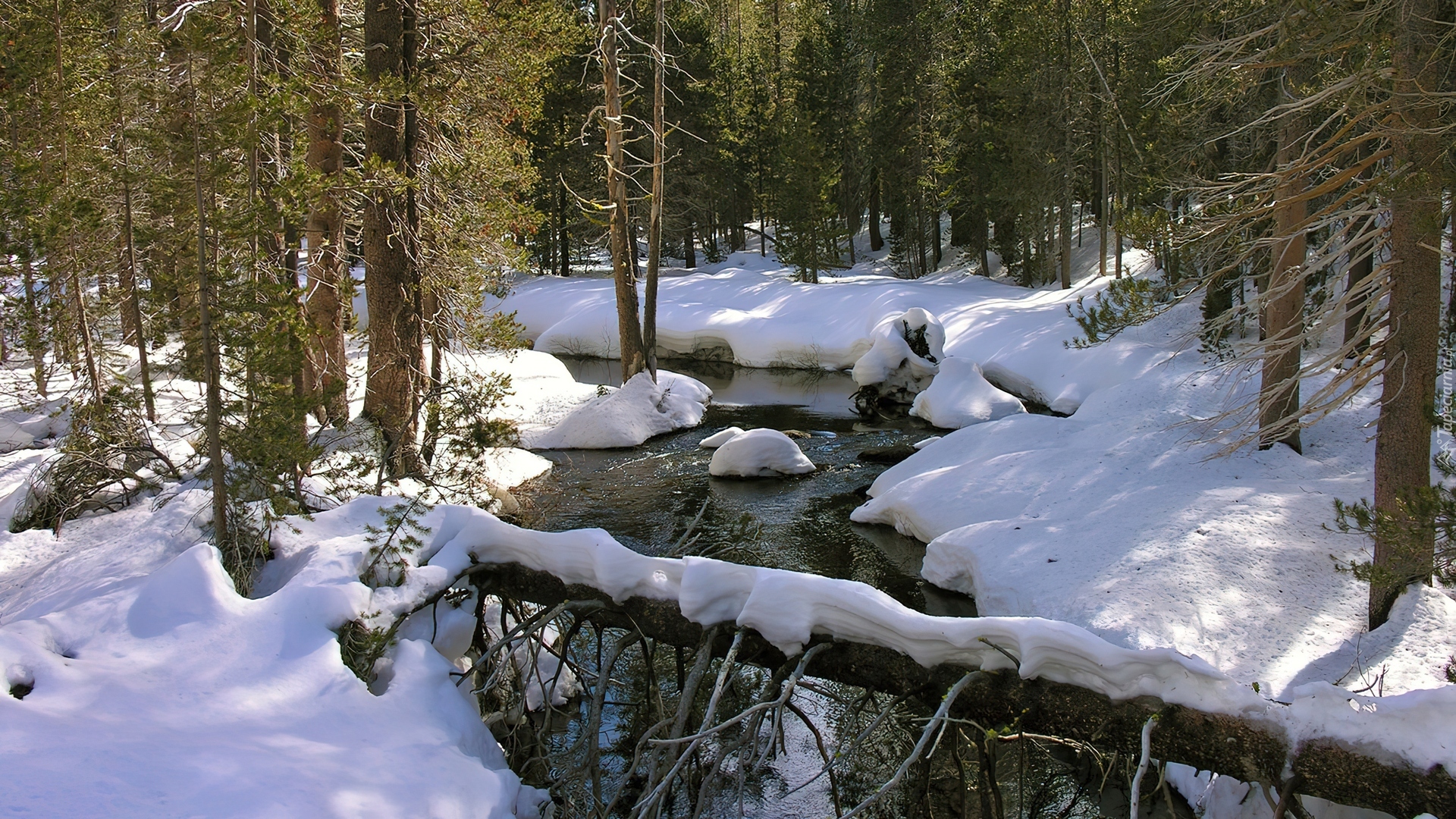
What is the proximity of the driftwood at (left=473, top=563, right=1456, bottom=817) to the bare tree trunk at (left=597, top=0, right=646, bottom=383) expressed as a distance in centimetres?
1181

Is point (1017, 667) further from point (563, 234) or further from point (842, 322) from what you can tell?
point (563, 234)

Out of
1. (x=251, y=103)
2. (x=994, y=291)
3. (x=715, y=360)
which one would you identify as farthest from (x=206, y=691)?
(x=994, y=291)

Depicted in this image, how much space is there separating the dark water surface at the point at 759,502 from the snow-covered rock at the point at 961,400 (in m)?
0.32

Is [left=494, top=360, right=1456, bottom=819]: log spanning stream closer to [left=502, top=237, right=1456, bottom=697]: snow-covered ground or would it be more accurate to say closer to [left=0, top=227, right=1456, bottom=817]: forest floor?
[left=0, top=227, right=1456, bottom=817]: forest floor

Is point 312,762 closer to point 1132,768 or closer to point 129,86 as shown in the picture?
point 1132,768

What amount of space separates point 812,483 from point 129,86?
8.43 metres

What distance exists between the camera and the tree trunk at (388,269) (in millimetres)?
9133

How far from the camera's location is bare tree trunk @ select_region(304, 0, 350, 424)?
8.87m

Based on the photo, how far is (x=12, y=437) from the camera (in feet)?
38.5

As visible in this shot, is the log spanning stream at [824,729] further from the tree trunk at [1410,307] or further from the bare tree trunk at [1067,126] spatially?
the bare tree trunk at [1067,126]

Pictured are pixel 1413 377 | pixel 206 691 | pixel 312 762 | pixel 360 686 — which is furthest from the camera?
pixel 1413 377

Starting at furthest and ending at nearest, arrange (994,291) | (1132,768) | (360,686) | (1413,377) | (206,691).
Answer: (994,291) < (1413,377) < (1132,768) < (360,686) < (206,691)

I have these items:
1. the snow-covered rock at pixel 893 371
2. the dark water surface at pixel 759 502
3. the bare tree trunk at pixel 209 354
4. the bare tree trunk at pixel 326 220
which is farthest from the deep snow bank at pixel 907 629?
the snow-covered rock at pixel 893 371

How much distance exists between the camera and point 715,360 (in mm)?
23984
